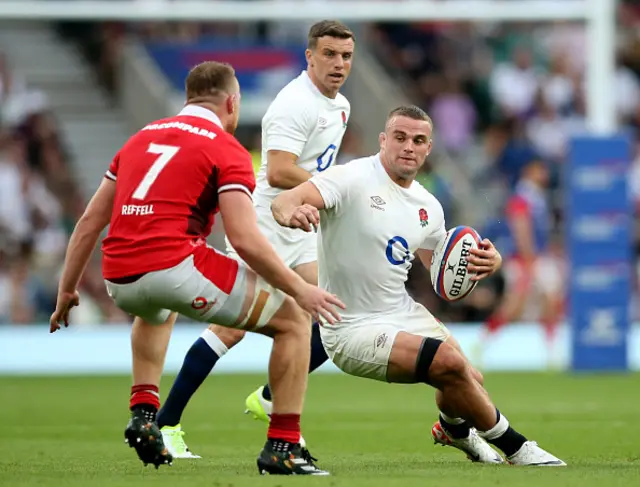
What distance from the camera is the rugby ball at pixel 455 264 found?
7434 mm

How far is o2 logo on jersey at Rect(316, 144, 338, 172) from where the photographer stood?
875 centimetres

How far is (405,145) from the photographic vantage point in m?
7.41

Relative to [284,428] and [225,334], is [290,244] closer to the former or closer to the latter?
[225,334]

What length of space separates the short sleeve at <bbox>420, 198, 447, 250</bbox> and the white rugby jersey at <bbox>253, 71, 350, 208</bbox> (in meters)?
1.21

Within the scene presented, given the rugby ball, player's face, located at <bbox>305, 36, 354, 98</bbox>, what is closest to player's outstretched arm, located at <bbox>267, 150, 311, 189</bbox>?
player's face, located at <bbox>305, 36, 354, 98</bbox>

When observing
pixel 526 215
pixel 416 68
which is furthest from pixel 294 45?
pixel 526 215

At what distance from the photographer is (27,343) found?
17250mm

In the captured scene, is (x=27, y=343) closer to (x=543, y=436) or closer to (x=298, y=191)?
(x=543, y=436)

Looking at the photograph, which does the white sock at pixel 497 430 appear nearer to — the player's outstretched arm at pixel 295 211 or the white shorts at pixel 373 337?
the white shorts at pixel 373 337

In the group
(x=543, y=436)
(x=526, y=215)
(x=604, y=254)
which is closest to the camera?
(x=543, y=436)

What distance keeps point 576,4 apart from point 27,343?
7.45 metres

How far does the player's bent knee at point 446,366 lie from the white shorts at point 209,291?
2.65ft

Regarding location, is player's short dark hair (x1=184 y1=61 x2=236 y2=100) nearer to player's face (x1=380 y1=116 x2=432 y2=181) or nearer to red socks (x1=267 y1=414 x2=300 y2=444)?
player's face (x1=380 y1=116 x2=432 y2=181)

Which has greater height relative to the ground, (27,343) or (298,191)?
(298,191)
